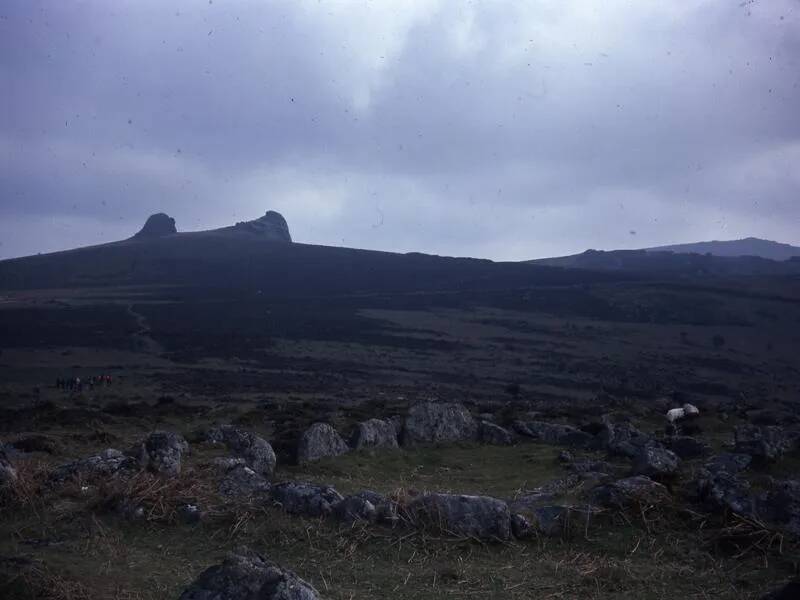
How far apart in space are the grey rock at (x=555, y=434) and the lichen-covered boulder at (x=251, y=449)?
568 centimetres

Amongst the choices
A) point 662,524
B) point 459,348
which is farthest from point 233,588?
point 459,348

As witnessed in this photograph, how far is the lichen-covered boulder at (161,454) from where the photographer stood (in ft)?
31.0

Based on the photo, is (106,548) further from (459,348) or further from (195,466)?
(459,348)

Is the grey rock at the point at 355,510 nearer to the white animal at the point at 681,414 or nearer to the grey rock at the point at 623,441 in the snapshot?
the grey rock at the point at 623,441

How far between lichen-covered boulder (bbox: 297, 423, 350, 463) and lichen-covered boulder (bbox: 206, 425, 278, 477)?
0.52 meters

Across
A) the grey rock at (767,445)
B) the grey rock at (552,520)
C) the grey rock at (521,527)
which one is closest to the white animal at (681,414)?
the grey rock at (767,445)

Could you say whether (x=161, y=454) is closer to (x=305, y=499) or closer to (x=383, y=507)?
(x=305, y=499)

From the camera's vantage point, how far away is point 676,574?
6.31 meters

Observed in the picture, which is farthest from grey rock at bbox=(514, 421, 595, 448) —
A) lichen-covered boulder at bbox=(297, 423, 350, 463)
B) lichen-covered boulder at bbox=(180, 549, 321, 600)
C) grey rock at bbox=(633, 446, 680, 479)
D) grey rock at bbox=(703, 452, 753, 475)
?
lichen-covered boulder at bbox=(180, 549, 321, 600)

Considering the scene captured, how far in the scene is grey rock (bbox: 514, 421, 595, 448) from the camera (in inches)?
554

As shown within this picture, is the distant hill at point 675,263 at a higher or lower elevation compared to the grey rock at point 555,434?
higher

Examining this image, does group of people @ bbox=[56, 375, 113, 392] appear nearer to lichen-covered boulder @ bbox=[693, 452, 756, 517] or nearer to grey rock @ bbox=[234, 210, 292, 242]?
lichen-covered boulder @ bbox=[693, 452, 756, 517]

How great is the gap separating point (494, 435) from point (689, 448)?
4.19 meters

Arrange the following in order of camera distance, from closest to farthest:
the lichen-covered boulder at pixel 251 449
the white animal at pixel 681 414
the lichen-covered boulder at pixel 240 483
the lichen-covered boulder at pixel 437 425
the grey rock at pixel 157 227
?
the lichen-covered boulder at pixel 240 483, the lichen-covered boulder at pixel 251 449, the lichen-covered boulder at pixel 437 425, the white animal at pixel 681 414, the grey rock at pixel 157 227
